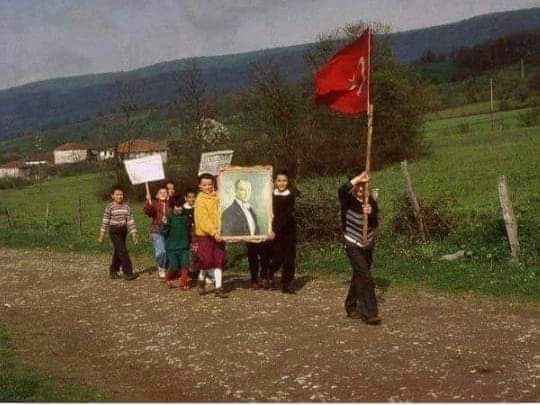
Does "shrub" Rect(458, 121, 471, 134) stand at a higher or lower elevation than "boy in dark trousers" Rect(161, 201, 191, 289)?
higher

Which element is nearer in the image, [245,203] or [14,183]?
[245,203]

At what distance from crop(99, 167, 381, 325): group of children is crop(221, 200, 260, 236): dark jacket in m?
0.14

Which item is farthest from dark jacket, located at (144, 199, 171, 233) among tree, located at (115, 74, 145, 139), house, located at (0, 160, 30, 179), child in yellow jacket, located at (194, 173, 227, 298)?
house, located at (0, 160, 30, 179)

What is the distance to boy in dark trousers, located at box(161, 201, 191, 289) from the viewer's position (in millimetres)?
13414

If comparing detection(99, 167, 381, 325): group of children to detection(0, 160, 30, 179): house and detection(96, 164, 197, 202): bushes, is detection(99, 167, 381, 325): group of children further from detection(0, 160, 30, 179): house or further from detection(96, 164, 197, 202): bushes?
detection(0, 160, 30, 179): house

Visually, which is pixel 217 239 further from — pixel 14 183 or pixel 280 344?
pixel 14 183

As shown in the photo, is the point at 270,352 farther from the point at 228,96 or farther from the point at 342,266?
the point at 228,96

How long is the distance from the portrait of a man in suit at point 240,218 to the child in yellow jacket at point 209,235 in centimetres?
17

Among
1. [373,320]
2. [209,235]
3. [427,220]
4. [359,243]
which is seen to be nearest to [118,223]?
[209,235]

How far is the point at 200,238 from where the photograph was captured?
40.9 feet

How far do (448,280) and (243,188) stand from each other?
11.6 feet

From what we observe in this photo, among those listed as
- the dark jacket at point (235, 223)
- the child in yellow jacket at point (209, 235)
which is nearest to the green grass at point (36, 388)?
the child in yellow jacket at point (209, 235)

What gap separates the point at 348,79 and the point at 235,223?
3287 mm

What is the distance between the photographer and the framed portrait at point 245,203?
12.4 m
